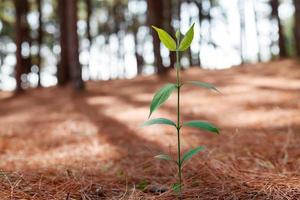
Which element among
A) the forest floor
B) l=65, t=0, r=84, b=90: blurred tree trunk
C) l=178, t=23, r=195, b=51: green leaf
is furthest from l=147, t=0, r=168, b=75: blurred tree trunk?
l=178, t=23, r=195, b=51: green leaf

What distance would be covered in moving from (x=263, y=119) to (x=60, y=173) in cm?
280

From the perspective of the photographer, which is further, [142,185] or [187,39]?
[142,185]

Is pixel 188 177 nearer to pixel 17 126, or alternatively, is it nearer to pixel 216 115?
pixel 216 115

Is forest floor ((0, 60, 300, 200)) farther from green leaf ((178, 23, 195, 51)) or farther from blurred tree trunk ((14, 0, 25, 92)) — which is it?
blurred tree trunk ((14, 0, 25, 92))

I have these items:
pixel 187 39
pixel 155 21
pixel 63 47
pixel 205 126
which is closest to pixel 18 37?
pixel 63 47

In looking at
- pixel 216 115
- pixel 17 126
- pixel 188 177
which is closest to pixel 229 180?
pixel 188 177

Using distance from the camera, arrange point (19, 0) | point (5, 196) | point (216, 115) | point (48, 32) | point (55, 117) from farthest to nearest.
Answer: point (48, 32) < point (19, 0) < point (55, 117) < point (216, 115) < point (5, 196)

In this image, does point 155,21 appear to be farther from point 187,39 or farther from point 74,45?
point 187,39

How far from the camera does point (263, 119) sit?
4328 mm

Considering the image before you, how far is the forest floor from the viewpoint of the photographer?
Answer: 1.91 metres

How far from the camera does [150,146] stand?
3340 millimetres

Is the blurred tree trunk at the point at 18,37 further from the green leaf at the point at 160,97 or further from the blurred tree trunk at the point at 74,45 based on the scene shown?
the green leaf at the point at 160,97

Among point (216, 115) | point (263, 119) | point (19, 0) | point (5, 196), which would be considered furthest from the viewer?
point (19, 0)

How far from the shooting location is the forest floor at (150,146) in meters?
1.91
